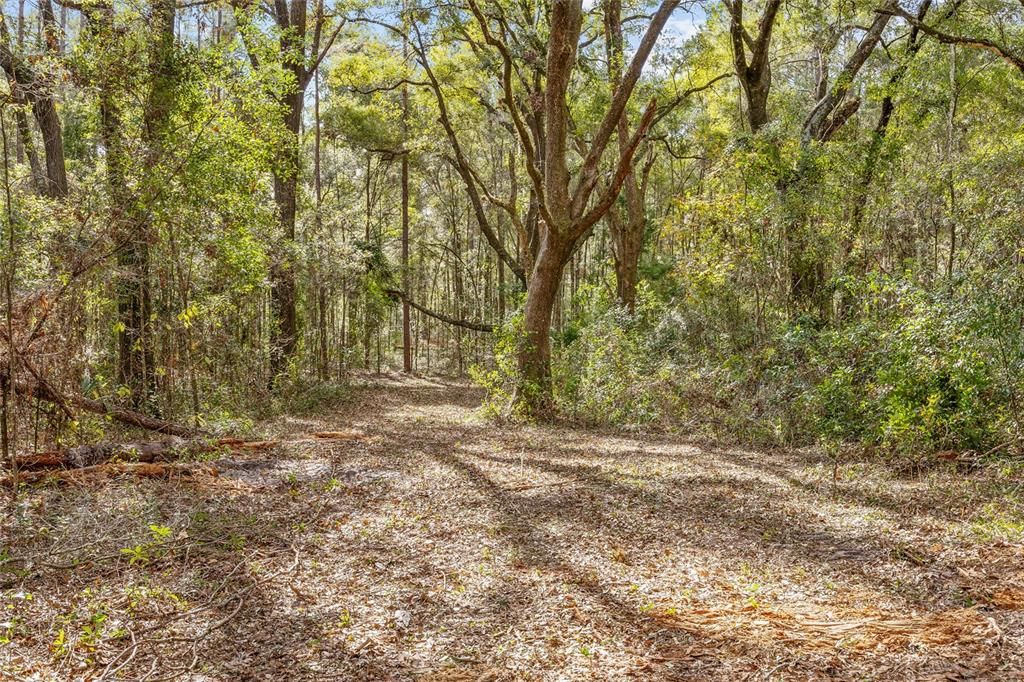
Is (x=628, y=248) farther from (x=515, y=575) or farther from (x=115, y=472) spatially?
(x=515, y=575)

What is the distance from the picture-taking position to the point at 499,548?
402cm

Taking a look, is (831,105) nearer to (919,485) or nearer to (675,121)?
(675,121)

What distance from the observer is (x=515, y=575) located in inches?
142

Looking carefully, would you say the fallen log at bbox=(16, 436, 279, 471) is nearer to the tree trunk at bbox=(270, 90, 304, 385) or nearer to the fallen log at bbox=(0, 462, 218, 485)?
the fallen log at bbox=(0, 462, 218, 485)

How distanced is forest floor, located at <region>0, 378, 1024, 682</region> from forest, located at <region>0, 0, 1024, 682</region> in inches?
1.0

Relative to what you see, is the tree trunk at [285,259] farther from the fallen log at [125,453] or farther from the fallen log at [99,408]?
the fallen log at [125,453]

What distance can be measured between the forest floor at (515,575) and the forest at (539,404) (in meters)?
0.03

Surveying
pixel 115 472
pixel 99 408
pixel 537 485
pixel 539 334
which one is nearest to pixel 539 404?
pixel 539 334

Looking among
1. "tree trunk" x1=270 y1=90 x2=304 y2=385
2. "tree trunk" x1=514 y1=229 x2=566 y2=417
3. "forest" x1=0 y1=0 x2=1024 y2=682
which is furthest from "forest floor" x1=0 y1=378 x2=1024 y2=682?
"tree trunk" x1=270 y1=90 x2=304 y2=385

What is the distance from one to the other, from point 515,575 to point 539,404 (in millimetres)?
5683

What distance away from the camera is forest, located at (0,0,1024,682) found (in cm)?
298

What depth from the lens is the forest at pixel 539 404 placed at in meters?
2.98

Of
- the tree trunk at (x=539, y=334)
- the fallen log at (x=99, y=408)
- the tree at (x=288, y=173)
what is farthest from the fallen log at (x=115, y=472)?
the tree at (x=288, y=173)

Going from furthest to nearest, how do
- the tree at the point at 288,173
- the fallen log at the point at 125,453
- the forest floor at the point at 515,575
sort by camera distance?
1. the tree at the point at 288,173
2. the fallen log at the point at 125,453
3. the forest floor at the point at 515,575
